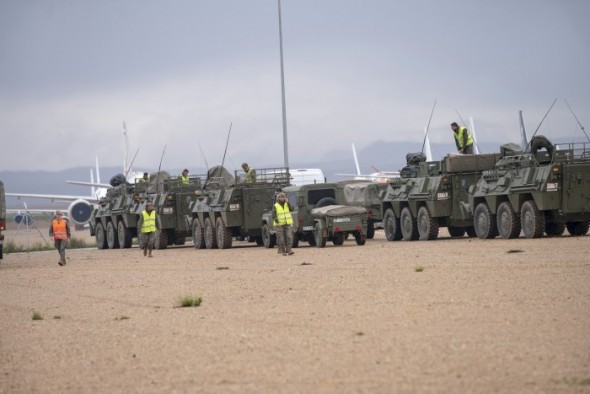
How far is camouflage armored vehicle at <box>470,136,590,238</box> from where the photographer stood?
32.0m

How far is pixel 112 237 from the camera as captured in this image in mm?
50562

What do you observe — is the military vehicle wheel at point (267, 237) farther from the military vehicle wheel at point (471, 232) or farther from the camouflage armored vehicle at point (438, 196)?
the military vehicle wheel at point (471, 232)

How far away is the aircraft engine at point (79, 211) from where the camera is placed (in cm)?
6900

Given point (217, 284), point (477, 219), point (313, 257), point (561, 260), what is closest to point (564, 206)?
point (477, 219)

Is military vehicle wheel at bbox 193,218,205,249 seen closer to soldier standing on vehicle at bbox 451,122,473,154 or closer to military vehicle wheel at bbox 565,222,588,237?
soldier standing on vehicle at bbox 451,122,473,154

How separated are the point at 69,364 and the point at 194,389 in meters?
2.59

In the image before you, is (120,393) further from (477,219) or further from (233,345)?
(477,219)

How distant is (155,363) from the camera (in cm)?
1257

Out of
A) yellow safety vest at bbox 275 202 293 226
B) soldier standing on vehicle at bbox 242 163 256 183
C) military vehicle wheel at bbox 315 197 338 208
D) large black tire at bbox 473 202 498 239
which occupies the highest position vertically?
soldier standing on vehicle at bbox 242 163 256 183

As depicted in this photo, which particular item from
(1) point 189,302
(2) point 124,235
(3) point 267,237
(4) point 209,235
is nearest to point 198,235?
(4) point 209,235

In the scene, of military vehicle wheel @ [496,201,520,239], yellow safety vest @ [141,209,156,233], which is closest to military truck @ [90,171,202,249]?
yellow safety vest @ [141,209,156,233]

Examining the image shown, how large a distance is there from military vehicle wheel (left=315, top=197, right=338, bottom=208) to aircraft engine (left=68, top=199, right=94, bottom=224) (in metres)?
34.2

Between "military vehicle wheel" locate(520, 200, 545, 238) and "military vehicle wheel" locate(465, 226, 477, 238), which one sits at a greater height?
"military vehicle wheel" locate(520, 200, 545, 238)

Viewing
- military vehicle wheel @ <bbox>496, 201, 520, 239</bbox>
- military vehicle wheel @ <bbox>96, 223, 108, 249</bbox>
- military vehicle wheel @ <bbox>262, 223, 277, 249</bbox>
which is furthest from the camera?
military vehicle wheel @ <bbox>96, 223, 108, 249</bbox>
